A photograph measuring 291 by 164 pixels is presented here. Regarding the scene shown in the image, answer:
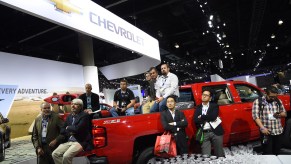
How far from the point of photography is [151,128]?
400 cm

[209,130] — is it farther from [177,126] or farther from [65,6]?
[65,6]

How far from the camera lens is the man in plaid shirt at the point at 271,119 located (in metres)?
4.18

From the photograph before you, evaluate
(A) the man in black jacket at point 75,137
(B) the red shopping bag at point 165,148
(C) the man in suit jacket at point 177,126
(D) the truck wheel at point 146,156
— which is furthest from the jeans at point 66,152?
(C) the man in suit jacket at point 177,126

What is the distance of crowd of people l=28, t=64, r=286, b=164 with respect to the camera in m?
4.00

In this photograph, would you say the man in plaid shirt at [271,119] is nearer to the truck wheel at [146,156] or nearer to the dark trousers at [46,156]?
the truck wheel at [146,156]

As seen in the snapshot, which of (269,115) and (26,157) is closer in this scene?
(269,115)

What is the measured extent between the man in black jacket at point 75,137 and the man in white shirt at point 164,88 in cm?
130

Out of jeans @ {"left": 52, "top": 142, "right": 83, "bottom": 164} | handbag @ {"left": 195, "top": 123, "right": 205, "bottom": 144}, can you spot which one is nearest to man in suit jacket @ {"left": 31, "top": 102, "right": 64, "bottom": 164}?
jeans @ {"left": 52, "top": 142, "right": 83, "bottom": 164}

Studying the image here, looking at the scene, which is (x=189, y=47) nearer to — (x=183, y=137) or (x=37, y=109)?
(x=37, y=109)

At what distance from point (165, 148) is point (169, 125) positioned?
14.5 inches

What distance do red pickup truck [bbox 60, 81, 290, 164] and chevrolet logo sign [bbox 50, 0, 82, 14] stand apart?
264 cm

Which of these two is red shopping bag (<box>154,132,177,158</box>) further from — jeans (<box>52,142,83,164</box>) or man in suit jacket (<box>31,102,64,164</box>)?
man in suit jacket (<box>31,102,64,164</box>)

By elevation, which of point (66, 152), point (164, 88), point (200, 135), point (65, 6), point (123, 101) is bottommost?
point (66, 152)

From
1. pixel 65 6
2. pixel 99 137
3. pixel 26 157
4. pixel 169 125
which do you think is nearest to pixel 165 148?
pixel 169 125
